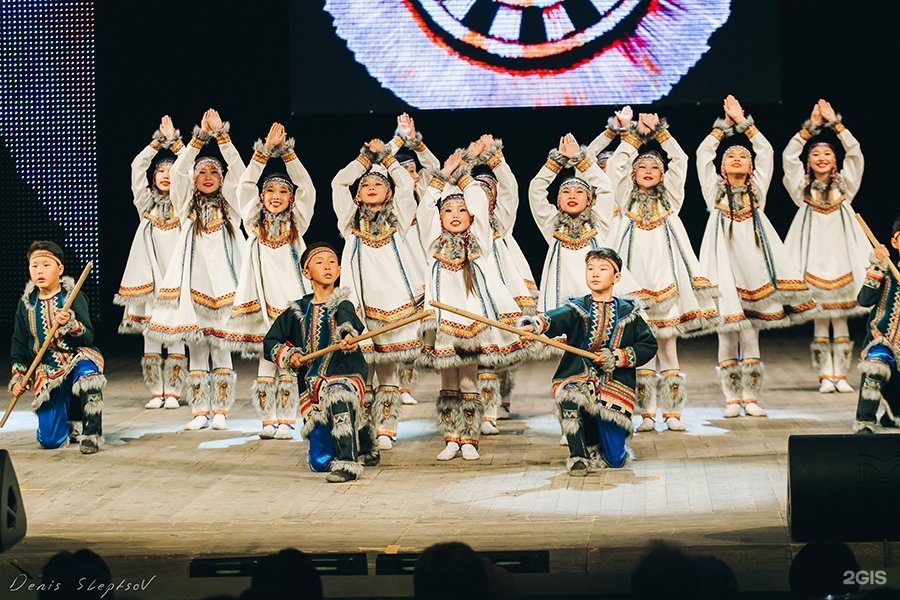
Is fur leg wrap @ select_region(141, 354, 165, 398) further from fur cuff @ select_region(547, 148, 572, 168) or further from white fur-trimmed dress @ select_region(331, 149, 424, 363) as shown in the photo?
fur cuff @ select_region(547, 148, 572, 168)

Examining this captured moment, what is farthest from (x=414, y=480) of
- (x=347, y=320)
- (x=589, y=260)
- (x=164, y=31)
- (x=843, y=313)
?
(x=164, y=31)

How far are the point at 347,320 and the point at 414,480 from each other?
2.38 ft

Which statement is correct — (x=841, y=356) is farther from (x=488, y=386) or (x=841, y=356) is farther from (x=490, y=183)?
(x=488, y=386)

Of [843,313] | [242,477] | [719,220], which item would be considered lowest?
[242,477]

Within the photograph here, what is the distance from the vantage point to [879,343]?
20.4 feet

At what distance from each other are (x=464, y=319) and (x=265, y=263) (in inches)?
48.5

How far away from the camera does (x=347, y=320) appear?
19.6ft

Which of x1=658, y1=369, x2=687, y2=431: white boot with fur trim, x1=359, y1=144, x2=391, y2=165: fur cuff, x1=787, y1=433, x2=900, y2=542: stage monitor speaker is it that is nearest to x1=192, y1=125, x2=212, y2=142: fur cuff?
x1=359, y1=144, x2=391, y2=165: fur cuff

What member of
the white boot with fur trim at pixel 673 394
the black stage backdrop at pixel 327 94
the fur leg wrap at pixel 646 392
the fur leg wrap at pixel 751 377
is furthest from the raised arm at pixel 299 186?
the black stage backdrop at pixel 327 94

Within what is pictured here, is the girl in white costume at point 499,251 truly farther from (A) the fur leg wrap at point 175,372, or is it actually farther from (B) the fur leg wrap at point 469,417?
(A) the fur leg wrap at point 175,372

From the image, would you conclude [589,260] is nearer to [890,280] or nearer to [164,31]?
[890,280]

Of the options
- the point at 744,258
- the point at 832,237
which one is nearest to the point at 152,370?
the point at 744,258

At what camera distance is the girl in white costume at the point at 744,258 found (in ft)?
23.9

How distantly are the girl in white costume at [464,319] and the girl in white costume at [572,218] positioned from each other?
532 millimetres
